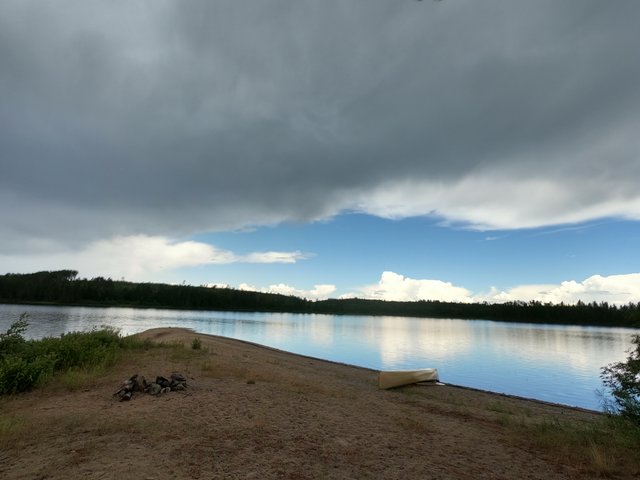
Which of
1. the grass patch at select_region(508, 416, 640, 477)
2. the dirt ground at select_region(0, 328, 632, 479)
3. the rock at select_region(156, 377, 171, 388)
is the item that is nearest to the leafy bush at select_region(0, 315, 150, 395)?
the dirt ground at select_region(0, 328, 632, 479)

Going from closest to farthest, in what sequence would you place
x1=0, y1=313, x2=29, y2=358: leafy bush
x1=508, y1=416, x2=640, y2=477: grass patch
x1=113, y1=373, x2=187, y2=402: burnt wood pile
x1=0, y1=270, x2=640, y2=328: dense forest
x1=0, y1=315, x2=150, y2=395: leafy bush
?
x1=508, y1=416, x2=640, y2=477: grass patch → x1=113, y1=373, x2=187, y2=402: burnt wood pile → x1=0, y1=315, x2=150, y2=395: leafy bush → x1=0, y1=313, x2=29, y2=358: leafy bush → x1=0, y1=270, x2=640, y2=328: dense forest

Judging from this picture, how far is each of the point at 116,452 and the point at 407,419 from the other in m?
8.18

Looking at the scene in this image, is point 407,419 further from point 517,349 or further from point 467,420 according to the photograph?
point 517,349

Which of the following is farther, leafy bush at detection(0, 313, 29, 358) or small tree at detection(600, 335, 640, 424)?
leafy bush at detection(0, 313, 29, 358)

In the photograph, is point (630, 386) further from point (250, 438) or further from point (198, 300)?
point (198, 300)

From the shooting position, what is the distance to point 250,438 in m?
9.12

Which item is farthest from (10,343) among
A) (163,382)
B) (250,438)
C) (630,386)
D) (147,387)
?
(630,386)

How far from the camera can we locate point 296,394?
14.5m

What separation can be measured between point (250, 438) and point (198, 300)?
167801 millimetres

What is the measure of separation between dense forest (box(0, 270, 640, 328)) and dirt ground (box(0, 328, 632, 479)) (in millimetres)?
144285

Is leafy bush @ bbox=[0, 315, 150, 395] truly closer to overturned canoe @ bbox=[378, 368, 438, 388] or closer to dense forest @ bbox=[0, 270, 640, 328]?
overturned canoe @ bbox=[378, 368, 438, 388]

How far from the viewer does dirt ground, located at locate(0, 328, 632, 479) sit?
7.25 meters

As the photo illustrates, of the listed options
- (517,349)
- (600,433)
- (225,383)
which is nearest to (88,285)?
(517,349)

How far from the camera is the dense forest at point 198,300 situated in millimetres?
140750
